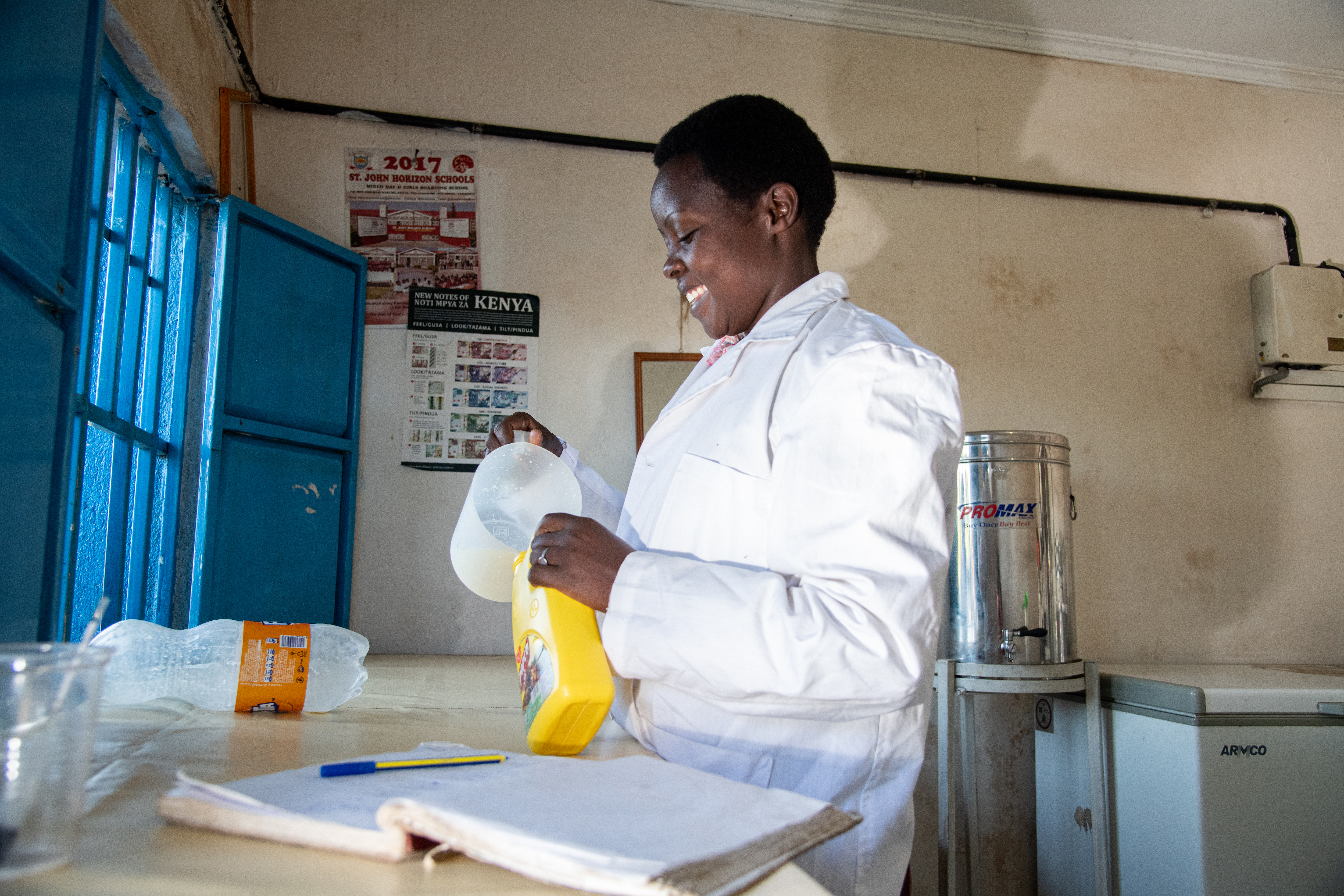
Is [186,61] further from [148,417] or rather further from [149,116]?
[148,417]

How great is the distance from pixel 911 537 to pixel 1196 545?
2.83 meters

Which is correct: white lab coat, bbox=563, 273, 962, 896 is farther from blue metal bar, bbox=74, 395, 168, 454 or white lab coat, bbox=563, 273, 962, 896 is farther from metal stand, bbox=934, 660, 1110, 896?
metal stand, bbox=934, 660, 1110, 896

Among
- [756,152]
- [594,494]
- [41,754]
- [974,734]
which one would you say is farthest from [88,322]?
[974,734]

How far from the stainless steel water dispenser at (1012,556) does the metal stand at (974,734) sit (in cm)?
4

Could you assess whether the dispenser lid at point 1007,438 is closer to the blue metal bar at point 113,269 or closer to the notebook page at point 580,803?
the notebook page at point 580,803

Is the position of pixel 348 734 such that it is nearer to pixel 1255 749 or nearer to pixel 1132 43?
pixel 1255 749

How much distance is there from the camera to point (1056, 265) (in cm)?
320

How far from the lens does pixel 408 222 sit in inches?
109

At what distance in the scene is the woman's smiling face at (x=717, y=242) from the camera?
1.28 metres

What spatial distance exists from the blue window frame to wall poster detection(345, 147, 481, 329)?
1.72ft

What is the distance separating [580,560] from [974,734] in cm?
204

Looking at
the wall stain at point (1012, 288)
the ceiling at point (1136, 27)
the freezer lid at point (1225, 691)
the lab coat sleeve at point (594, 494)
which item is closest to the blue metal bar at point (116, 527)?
the lab coat sleeve at point (594, 494)

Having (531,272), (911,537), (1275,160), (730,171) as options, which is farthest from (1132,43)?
(911,537)

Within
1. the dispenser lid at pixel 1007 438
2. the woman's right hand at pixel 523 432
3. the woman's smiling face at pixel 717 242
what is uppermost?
the woman's smiling face at pixel 717 242
